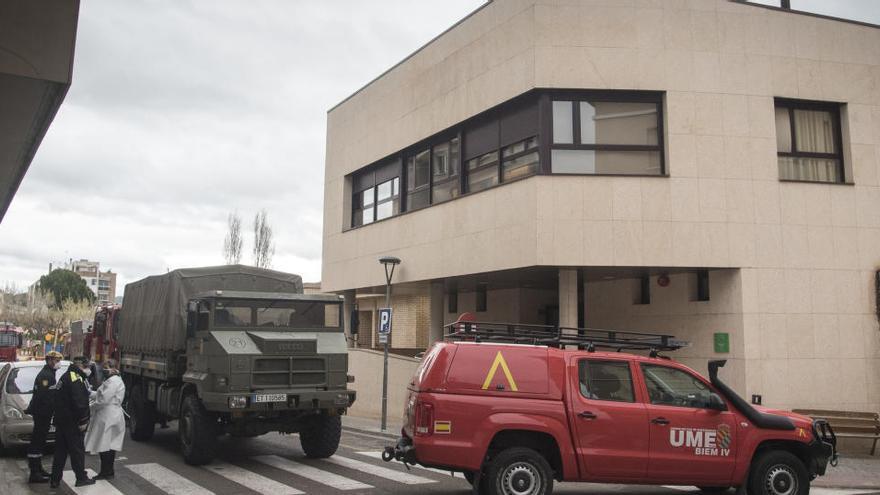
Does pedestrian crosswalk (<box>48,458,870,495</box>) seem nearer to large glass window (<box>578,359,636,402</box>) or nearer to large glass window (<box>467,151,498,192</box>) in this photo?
large glass window (<box>578,359,636,402</box>)

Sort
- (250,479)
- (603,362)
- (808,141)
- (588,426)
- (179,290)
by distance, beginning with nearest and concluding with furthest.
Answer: (588,426) → (603,362) → (250,479) → (179,290) → (808,141)

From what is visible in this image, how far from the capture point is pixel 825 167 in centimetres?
1555

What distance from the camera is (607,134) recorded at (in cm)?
1498

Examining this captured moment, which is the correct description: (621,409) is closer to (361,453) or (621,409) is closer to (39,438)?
(361,453)

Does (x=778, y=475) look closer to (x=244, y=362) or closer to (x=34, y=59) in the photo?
(x=244, y=362)

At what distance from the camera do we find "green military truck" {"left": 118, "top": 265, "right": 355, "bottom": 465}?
34.0 ft

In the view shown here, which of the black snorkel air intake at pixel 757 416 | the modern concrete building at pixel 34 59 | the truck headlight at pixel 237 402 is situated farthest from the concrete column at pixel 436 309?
the modern concrete building at pixel 34 59

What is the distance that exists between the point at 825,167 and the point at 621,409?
10783 millimetres

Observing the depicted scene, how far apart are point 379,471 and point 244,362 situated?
8.46 feet

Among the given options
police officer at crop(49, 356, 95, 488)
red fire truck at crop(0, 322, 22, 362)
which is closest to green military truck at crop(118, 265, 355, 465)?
police officer at crop(49, 356, 95, 488)

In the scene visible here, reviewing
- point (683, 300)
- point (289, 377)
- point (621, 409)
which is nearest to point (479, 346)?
point (621, 409)

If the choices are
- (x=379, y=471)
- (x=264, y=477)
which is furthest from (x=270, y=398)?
(x=379, y=471)

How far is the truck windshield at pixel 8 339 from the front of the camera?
37.3m

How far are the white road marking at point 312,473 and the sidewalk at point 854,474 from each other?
654cm
